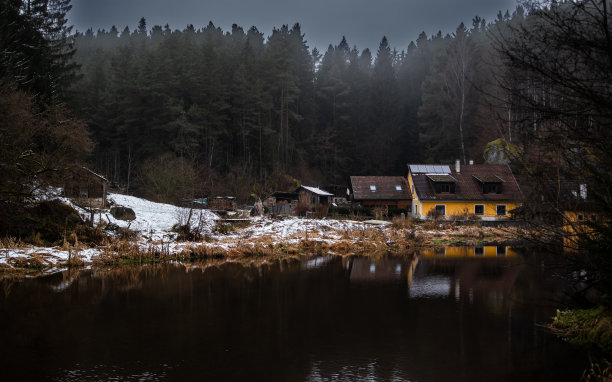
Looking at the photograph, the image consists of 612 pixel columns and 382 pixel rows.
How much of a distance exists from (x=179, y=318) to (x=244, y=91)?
4159 cm

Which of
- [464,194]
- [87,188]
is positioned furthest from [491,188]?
[87,188]

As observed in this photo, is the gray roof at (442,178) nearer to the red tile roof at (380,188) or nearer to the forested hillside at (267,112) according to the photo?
the red tile roof at (380,188)

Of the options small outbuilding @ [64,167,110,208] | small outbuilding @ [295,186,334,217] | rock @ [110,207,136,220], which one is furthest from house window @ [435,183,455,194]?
small outbuilding @ [64,167,110,208]

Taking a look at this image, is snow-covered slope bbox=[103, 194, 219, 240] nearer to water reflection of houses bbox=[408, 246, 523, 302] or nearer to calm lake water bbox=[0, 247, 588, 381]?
calm lake water bbox=[0, 247, 588, 381]

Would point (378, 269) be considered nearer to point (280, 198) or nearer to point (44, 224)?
point (44, 224)

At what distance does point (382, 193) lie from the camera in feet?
145

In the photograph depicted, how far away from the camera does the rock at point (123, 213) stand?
973 inches

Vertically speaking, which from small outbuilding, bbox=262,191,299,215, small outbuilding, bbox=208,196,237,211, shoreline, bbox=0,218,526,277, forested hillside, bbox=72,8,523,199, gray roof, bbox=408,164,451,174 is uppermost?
forested hillside, bbox=72,8,523,199

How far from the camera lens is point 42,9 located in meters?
29.2

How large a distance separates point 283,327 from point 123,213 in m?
17.1

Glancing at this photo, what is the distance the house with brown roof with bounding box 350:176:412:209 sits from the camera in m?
43.6

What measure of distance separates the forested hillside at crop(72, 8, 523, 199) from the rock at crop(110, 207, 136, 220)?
7146 mm

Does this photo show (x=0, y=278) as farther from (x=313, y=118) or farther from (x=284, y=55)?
(x=313, y=118)

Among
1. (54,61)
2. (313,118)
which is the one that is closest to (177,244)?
(54,61)
